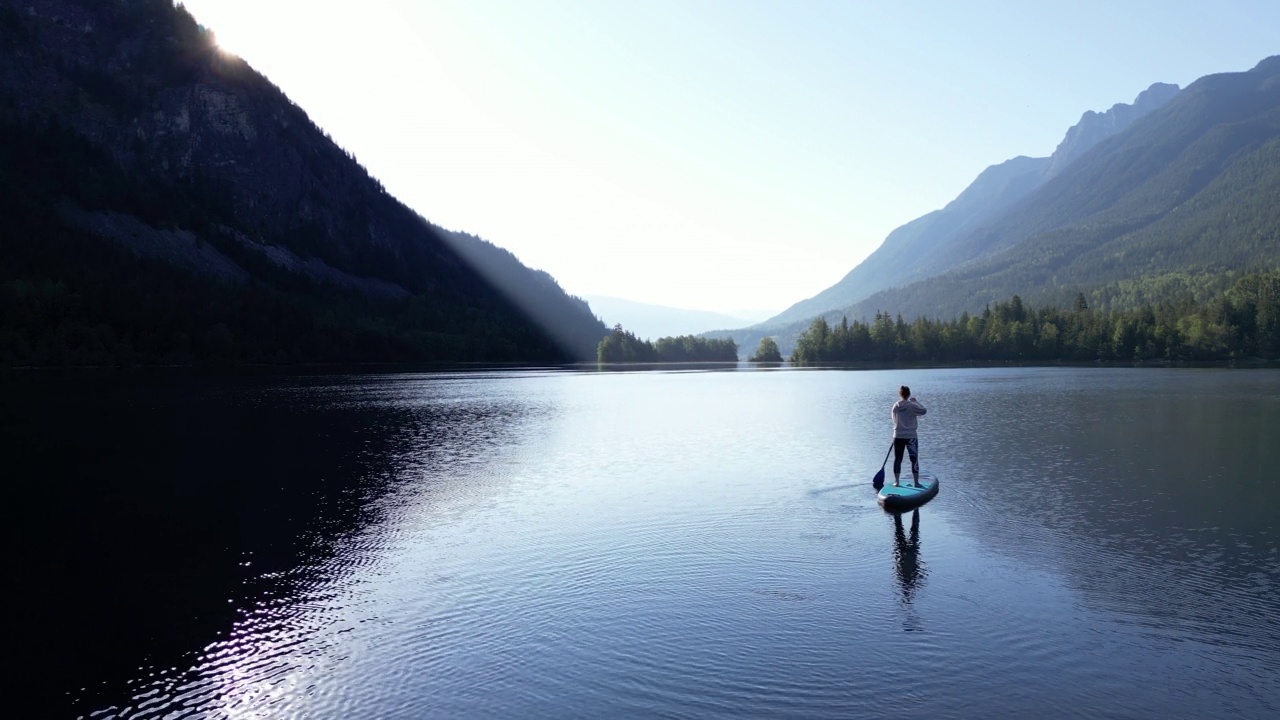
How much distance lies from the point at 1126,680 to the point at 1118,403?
72.3 meters

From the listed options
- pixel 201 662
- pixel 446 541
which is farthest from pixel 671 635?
pixel 446 541

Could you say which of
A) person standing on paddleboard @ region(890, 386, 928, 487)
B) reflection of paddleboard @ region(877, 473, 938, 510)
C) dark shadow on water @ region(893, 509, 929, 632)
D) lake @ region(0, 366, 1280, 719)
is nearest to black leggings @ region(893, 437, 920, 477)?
person standing on paddleboard @ region(890, 386, 928, 487)

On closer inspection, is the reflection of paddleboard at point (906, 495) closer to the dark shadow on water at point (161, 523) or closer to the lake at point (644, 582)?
the lake at point (644, 582)

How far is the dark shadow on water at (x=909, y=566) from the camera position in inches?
663

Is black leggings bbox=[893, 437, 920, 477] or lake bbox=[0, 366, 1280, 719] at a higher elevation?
black leggings bbox=[893, 437, 920, 477]

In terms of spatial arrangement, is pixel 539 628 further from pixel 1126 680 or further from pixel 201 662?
pixel 1126 680

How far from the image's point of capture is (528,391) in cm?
11038

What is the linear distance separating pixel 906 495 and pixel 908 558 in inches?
262

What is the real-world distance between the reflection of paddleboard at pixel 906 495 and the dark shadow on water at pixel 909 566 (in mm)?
443

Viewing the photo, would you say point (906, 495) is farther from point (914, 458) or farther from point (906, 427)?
point (906, 427)

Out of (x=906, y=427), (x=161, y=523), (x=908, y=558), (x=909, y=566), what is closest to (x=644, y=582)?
(x=909, y=566)

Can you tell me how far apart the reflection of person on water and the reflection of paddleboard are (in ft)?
1.72

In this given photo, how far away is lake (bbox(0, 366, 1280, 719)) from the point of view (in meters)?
13.3

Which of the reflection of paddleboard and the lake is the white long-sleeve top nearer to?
the reflection of paddleboard
